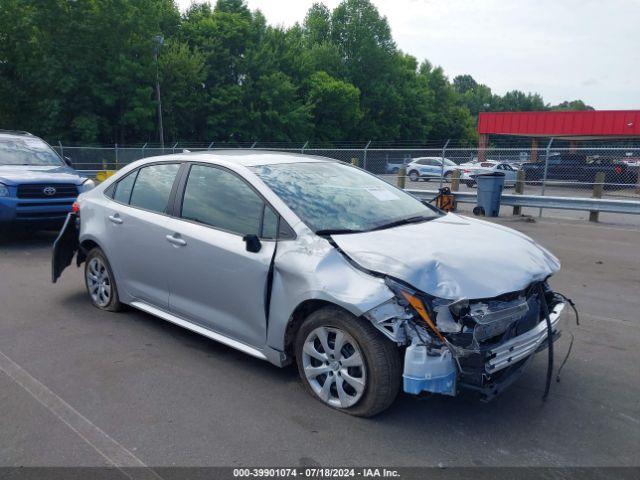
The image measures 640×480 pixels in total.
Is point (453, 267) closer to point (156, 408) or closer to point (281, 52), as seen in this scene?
point (156, 408)

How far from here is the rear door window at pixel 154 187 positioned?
15.5 ft

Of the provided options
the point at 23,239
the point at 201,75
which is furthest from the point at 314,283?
the point at 201,75

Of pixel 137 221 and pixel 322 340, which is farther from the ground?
pixel 137 221

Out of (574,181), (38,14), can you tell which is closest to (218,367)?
(574,181)

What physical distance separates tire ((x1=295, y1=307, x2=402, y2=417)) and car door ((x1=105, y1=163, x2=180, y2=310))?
1.56m

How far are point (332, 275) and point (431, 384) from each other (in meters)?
0.84

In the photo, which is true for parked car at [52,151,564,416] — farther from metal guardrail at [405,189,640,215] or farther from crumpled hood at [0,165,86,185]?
metal guardrail at [405,189,640,215]

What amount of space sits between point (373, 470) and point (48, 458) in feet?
5.63

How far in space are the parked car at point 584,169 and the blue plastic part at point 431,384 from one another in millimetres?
12611

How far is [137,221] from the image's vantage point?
481 cm

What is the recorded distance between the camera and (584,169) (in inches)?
611

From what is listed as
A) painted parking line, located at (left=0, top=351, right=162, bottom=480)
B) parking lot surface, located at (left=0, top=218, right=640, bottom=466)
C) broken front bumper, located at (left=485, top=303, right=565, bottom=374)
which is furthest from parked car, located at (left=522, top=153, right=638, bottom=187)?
painted parking line, located at (left=0, top=351, right=162, bottom=480)

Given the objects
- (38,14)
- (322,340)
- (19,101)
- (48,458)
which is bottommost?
(48,458)

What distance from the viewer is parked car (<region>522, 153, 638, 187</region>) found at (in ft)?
50.2
